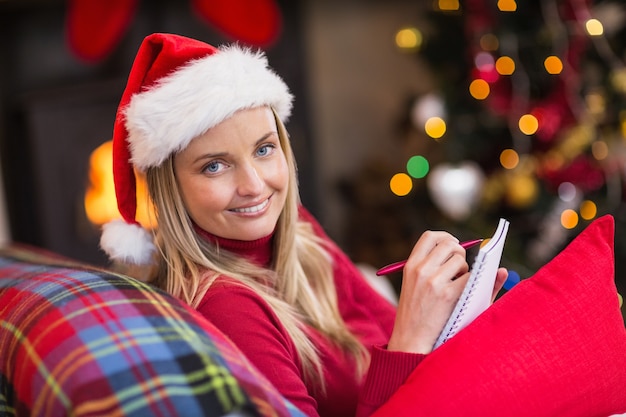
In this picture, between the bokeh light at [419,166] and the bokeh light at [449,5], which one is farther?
the bokeh light at [419,166]

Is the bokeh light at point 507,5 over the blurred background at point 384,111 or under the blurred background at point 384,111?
over

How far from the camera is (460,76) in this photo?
2758mm

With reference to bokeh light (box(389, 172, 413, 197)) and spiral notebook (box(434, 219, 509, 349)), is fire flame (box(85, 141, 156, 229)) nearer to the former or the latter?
bokeh light (box(389, 172, 413, 197))

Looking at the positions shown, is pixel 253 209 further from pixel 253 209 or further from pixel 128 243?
pixel 128 243

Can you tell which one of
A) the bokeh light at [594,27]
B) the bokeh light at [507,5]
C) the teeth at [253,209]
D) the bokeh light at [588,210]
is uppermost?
the bokeh light at [507,5]

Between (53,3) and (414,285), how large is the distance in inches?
95.7

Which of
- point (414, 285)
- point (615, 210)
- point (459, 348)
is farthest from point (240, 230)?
point (615, 210)

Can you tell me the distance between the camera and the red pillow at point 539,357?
2.83 feet

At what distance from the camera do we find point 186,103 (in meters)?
1.06

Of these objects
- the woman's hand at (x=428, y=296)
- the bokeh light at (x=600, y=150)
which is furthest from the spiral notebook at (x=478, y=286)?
the bokeh light at (x=600, y=150)

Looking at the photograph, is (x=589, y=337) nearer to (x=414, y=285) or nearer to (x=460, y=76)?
(x=414, y=285)

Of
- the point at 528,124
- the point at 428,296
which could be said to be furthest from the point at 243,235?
the point at 528,124

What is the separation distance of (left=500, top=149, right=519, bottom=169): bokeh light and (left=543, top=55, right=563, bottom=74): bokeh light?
318mm

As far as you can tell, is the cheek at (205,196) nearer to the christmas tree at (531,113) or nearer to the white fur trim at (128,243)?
the white fur trim at (128,243)
